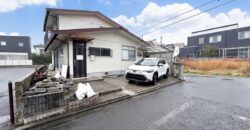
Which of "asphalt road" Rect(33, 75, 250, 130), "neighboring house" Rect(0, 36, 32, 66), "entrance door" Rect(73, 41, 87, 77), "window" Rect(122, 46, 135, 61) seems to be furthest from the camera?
"neighboring house" Rect(0, 36, 32, 66)

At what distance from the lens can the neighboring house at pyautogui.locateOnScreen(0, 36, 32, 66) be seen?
35.9 metres

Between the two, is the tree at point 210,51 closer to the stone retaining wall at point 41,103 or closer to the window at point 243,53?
the window at point 243,53

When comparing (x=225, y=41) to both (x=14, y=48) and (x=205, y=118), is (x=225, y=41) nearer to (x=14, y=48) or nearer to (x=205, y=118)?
(x=205, y=118)

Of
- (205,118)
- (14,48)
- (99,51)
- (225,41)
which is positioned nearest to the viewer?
(205,118)

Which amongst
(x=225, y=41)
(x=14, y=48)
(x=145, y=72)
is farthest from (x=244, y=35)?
(x=14, y=48)

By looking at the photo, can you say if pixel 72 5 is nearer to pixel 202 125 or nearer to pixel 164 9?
pixel 164 9

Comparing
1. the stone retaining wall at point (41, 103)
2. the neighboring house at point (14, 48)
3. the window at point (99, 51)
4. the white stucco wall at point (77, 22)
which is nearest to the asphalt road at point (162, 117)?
the stone retaining wall at point (41, 103)

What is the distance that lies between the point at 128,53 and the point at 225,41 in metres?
28.3

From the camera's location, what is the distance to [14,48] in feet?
122

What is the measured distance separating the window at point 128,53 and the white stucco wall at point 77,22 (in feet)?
12.7

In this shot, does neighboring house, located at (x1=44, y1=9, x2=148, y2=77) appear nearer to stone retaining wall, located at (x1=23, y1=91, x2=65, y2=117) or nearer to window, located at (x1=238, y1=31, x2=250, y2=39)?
stone retaining wall, located at (x1=23, y1=91, x2=65, y2=117)

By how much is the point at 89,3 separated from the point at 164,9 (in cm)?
821

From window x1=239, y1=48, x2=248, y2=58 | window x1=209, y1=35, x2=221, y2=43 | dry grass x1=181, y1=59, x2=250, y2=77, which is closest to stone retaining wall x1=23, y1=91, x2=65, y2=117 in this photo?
dry grass x1=181, y1=59, x2=250, y2=77

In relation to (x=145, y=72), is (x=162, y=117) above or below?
below
